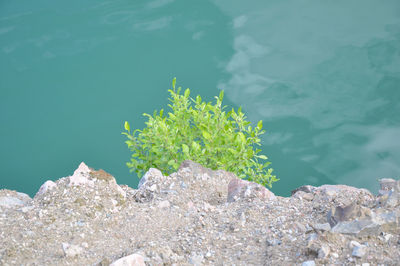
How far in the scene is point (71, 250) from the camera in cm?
360

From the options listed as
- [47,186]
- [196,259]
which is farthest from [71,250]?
[47,186]

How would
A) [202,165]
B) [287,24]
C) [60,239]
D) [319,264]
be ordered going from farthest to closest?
[287,24] < [202,165] < [60,239] < [319,264]

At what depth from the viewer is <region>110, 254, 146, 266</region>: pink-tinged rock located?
3244 mm

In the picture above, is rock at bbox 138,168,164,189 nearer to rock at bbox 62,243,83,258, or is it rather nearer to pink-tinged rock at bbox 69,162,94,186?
pink-tinged rock at bbox 69,162,94,186

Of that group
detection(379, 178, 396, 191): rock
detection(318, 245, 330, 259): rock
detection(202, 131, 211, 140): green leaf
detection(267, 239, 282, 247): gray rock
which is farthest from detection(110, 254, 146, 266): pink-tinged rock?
detection(379, 178, 396, 191): rock

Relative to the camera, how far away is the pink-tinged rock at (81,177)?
4.44m

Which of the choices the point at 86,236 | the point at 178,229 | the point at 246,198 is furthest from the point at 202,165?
the point at 86,236

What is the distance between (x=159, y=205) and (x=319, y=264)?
164 cm

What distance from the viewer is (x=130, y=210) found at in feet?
14.1

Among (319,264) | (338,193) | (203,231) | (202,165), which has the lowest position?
(319,264)

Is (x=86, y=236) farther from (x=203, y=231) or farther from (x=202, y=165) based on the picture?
(x=202, y=165)

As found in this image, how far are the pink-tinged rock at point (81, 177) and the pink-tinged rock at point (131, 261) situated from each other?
132 centimetres

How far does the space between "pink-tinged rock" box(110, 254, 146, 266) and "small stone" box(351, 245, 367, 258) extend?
1.43m

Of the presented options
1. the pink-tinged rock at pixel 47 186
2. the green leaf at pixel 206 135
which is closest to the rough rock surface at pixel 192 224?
the pink-tinged rock at pixel 47 186
